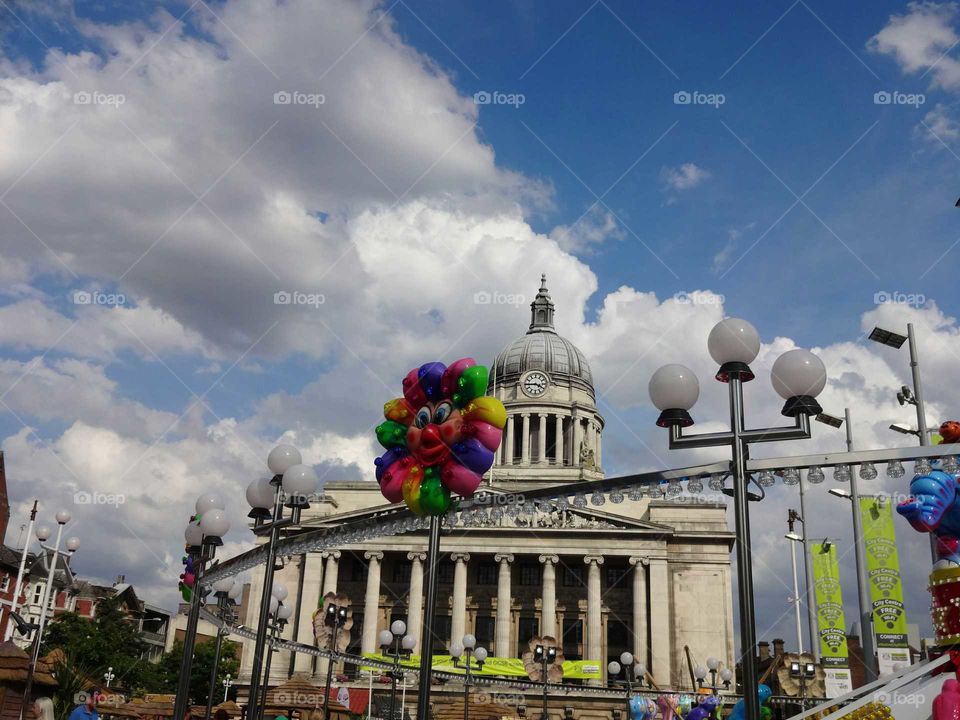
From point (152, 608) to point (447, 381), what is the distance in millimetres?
100742

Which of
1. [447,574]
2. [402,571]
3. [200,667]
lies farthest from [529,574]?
[200,667]

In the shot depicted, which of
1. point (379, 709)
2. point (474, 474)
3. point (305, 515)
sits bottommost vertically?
point (379, 709)

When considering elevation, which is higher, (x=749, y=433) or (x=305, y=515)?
(x=305, y=515)

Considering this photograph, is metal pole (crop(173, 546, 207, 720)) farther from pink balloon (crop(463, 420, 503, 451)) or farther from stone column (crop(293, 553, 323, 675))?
stone column (crop(293, 553, 323, 675))

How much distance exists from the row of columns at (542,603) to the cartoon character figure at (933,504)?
1857 inches

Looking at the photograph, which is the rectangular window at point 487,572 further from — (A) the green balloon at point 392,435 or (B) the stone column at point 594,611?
(A) the green balloon at point 392,435

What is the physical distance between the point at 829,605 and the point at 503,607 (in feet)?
111

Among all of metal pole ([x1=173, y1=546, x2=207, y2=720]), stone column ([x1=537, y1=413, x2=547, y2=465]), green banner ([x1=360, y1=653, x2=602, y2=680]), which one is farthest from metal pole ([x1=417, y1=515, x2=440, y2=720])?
stone column ([x1=537, y1=413, x2=547, y2=465])

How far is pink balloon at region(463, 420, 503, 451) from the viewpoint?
10.3 m

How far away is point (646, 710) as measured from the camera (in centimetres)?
2600

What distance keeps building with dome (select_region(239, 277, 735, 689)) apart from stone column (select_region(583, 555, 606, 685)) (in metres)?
0.07

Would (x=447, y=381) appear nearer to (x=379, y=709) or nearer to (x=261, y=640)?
(x=261, y=640)

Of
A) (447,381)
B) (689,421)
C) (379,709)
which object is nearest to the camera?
(689,421)

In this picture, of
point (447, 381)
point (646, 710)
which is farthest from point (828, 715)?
point (646, 710)
